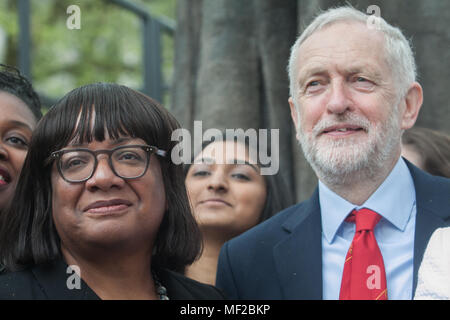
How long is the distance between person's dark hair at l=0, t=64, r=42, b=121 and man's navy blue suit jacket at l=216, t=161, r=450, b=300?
1137mm

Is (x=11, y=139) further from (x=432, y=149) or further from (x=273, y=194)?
(x=432, y=149)

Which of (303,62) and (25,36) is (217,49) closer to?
(303,62)

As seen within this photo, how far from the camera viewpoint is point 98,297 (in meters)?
2.36

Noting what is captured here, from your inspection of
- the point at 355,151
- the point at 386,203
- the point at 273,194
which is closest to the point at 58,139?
the point at 355,151

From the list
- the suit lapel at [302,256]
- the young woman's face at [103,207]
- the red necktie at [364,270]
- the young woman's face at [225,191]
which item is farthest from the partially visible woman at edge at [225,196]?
the young woman's face at [103,207]

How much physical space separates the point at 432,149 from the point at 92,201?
2306mm

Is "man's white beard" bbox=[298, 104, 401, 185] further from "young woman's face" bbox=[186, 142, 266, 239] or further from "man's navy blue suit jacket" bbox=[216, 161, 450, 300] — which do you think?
"young woman's face" bbox=[186, 142, 266, 239]

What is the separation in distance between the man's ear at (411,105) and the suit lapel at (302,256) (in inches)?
21.5

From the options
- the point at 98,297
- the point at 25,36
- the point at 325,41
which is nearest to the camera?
the point at 98,297

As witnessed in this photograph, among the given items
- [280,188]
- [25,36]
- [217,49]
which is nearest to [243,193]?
[280,188]

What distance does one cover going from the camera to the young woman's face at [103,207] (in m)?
2.34

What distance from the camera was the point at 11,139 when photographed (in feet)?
9.40

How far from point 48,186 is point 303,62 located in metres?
1.33

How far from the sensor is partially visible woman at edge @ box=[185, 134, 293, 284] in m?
3.92
